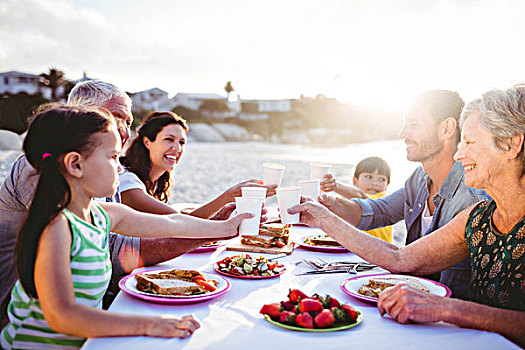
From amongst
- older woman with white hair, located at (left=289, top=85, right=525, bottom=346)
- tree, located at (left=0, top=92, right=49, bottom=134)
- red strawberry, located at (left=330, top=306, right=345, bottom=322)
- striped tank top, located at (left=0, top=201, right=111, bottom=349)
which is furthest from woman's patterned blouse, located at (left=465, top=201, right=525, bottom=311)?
tree, located at (left=0, top=92, right=49, bottom=134)

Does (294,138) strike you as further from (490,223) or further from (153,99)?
(490,223)

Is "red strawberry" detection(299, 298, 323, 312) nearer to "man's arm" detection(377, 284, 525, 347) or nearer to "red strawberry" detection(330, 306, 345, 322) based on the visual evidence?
"red strawberry" detection(330, 306, 345, 322)

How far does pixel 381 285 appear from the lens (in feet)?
7.19

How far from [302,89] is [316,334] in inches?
2974

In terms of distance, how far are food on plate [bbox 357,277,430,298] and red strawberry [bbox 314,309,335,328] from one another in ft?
A: 1.53

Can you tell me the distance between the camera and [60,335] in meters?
1.69

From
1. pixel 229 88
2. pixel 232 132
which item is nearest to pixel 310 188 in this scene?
pixel 232 132

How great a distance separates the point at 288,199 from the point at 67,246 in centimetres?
122

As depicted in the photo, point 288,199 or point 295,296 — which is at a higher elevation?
point 288,199

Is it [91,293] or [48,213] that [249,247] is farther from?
[48,213]

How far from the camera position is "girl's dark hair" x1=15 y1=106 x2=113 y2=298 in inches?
64.3

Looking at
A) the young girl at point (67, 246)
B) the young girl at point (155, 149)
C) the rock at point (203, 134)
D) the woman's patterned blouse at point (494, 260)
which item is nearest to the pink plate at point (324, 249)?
the woman's patterned blouse at point (494, 260)

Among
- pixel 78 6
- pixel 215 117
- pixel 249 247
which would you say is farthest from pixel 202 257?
pixel 215 117

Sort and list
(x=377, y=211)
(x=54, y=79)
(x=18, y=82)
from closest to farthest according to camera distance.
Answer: (x=377, y=211), (x=54, y=79), (x=18, y=82)
